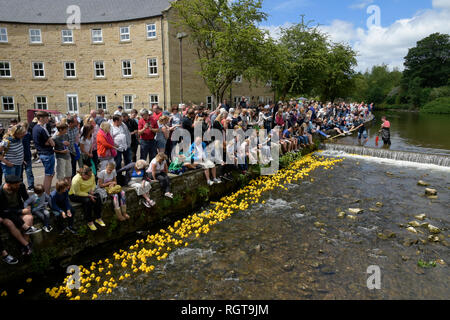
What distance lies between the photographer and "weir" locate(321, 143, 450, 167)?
14995 mm

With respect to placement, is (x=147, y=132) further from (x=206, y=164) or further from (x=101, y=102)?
(x=101, y=102)

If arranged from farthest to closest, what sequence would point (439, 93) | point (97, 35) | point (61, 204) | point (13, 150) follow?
point (439, 93) < point (97, 35) < point (13, 150) < point (61, 204)

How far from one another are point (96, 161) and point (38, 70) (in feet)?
87.2

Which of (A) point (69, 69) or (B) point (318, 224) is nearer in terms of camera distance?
(B) point (318, 224)

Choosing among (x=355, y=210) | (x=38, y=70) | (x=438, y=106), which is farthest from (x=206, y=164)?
(x=438, y=106)

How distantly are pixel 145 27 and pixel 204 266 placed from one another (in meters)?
26.9

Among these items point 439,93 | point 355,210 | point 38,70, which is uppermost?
point 38,70

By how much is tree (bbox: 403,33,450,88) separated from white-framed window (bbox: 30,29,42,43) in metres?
76.6

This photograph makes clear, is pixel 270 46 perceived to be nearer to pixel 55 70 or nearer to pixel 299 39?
pixel 299 39

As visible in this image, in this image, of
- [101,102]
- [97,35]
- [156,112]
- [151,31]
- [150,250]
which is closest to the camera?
[150,250]

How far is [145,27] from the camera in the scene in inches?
1075

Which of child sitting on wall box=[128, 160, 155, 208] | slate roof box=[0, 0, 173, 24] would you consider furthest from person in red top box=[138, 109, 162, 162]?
slate roof box=[0, 0, 173, 24]

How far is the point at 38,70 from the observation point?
28.6 m

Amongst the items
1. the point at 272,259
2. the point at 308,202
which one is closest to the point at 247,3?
the point at 308,202
